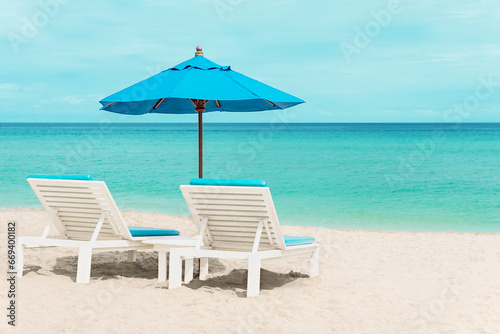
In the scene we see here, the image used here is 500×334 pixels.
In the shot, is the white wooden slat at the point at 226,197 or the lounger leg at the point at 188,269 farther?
the lounger leg at the point at 188,269

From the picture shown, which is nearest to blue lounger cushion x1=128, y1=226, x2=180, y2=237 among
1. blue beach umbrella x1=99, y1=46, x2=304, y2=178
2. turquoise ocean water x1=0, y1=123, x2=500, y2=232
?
blue beach umbrella x1=99, y1=46, x2=304, y2=178

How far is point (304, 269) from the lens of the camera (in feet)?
19.8

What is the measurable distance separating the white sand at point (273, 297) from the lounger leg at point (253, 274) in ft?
0.28

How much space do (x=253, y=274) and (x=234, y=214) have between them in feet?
1.73

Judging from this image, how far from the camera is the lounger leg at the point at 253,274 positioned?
4460 millimetres

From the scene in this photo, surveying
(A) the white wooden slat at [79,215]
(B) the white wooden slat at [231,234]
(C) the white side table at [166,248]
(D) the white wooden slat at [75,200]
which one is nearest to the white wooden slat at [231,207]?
(B) the white wooden slat at [231,234]

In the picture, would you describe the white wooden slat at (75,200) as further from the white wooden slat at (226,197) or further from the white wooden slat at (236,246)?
the white wooden slat at (236,246)

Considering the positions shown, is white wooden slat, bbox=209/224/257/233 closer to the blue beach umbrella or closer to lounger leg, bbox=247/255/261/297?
lounger leg, bbox=247/255/261/297

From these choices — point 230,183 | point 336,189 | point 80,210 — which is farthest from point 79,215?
point 336,189

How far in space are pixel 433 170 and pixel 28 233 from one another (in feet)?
60.0

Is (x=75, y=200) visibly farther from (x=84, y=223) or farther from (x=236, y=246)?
(x=236, y=246)

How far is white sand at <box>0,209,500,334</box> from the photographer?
3785mm

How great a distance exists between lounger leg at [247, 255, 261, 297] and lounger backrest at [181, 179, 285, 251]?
31 centimetres

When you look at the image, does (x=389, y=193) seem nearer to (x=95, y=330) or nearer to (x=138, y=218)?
(x=138, y=218)
